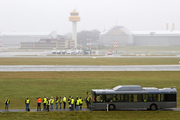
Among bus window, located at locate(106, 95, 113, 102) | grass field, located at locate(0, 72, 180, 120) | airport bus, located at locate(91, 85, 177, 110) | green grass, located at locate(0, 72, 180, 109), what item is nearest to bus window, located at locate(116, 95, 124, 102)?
airport bus, located at locate(91, 85, 177, 110)

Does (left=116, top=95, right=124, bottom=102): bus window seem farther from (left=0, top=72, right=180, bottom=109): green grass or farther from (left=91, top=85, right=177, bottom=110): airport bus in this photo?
(left=0, top=72, right=180, bottom=109): green grass

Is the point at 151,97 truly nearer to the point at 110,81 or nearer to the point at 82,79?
the point at 110,81

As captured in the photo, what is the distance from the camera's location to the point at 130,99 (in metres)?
24.9

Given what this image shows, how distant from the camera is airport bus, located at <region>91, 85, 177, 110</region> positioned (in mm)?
24781

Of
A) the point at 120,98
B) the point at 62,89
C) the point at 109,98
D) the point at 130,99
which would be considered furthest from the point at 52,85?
the point at 130,99

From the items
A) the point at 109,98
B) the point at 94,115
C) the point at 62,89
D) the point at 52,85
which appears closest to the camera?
the point at 94,115

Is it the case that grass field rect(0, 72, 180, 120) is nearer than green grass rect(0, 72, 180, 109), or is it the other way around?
grass field rect(0, 72, 180, 120)

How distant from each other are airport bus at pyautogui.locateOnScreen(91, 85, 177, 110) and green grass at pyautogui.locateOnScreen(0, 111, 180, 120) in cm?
98

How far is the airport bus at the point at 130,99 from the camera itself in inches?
976

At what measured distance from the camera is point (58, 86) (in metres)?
37.1

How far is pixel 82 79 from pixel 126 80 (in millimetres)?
7125

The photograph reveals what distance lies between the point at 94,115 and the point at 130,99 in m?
4.10

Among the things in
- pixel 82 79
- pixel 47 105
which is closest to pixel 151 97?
pixel 47 105

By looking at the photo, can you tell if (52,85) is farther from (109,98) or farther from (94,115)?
(94,115)
